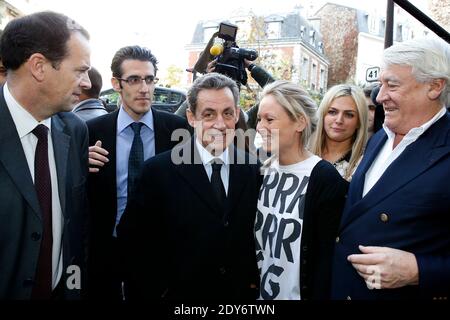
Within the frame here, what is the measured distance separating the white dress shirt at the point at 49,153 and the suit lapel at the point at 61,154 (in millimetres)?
20

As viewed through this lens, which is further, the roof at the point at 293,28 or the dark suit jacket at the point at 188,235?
the roof at the point at 293,28

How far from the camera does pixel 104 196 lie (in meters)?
3.06

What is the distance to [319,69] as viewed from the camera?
41906 millimetres

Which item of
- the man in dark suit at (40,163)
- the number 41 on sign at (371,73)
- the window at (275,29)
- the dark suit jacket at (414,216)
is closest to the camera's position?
the dark suit jacket at (414,216)

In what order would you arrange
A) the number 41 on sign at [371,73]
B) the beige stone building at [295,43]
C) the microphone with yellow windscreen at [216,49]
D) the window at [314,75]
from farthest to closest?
the window at [314,75] → the beige stone building at [295,43] → the number 41 on sign at [371,73] → the microphone with yellow windscreen at [216,49]

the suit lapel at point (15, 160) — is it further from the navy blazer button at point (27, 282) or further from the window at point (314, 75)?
the window at point (314, 75)

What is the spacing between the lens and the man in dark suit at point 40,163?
6.42 ft

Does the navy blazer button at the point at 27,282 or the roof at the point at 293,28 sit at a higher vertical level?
the roof at the point at 293,28

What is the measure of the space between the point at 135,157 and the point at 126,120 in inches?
12.4

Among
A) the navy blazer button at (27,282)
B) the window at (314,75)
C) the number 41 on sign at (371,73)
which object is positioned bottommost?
the navy blazer button at (27,282)

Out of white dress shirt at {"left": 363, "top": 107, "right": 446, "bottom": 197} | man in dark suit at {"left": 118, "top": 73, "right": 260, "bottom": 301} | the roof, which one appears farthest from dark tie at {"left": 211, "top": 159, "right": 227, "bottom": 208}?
the roof

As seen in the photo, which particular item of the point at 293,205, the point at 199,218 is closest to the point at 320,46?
the point at 293,205

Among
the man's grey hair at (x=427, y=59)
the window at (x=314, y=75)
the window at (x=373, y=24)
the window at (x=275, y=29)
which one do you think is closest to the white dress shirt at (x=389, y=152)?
the man's grey hair at (x=427, y=59)
